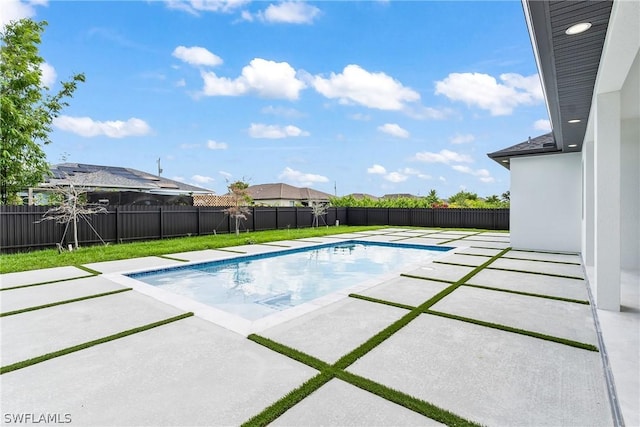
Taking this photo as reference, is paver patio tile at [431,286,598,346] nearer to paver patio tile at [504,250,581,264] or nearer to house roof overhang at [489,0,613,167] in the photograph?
house roof overhang at [489,0,613,167]

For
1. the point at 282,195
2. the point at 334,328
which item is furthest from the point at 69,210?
the point at 282,195

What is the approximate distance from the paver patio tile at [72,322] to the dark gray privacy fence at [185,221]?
5.74 metres

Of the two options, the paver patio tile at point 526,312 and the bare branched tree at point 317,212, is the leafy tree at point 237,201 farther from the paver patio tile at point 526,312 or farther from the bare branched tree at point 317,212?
the paver patio tile at point 526,312

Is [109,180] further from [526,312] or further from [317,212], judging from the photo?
[526,312]

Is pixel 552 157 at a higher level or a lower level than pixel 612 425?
higher

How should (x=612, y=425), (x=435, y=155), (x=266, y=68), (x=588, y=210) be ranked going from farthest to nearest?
(x=435, y=155)
(x=266, y=68)
(x=588, y=210)
(x=612, y=425)

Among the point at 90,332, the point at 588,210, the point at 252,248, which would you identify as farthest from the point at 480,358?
the point at 252,248

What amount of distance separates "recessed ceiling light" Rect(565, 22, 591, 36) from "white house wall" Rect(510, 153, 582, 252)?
6.88 m

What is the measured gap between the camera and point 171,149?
87.2 ft

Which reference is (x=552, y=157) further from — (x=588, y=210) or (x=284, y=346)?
(x=284, y=346)

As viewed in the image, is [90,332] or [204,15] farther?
[204,15]

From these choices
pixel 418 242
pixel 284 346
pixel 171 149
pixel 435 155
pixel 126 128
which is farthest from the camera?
pixel 435 155

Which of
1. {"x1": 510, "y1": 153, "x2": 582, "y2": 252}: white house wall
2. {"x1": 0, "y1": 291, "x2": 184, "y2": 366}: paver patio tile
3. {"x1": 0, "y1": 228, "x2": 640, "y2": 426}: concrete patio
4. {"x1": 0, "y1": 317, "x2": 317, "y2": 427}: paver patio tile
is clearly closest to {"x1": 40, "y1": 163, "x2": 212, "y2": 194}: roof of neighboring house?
{"x1": 0, "y1": 291, "x2": 184, "y2": 366}: paver patio tile

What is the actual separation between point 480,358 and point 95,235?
10.3 meters
